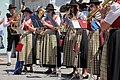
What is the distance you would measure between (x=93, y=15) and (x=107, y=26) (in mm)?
2169

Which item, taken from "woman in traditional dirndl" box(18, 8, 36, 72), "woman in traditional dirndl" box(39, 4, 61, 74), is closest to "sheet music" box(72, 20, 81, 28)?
"woman in traditional dirndl" box(39, 4, 61, 74)

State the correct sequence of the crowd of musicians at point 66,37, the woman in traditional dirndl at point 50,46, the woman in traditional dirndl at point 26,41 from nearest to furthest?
the crowd of musicians at point 66,37 → the woman in traditional dirndl at point 50,46 → the woman in traditional dirndl at point 26,41

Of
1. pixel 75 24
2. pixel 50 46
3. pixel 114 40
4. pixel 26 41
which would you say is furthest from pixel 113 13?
pixel 26 41

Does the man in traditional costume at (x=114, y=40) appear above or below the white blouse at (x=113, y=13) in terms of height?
below

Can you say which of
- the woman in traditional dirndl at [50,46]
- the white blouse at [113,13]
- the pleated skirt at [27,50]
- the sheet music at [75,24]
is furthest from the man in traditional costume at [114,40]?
the pleated skirt at [27,50]

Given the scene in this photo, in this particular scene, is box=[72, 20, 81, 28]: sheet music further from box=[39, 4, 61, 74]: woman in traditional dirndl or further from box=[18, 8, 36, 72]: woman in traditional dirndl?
box=[18, 8, 36, 72]: woman in traditional dirndl

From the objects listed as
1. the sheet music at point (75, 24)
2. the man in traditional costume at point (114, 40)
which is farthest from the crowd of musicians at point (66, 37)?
the man in traditional costume at point (114, 40)

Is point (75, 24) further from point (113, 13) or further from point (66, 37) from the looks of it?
point (113, 13)

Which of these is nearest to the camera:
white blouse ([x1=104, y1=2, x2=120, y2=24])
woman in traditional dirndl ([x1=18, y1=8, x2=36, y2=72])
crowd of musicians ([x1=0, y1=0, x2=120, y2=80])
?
white blouse ([x1=104, y1=2, x2=120, y2=24])

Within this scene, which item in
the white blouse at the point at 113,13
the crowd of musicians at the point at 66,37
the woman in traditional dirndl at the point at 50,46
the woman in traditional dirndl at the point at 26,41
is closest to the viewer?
the white blouse at the point at 113,13

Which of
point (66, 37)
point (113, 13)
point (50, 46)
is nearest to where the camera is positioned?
point (113, 13)

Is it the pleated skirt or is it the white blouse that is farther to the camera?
the pleated skirt

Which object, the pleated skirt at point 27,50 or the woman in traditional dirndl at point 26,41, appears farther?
the pleated skirt at point 27,50

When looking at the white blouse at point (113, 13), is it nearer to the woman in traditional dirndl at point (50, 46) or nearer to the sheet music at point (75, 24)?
the sheet music at point (75, 24)
